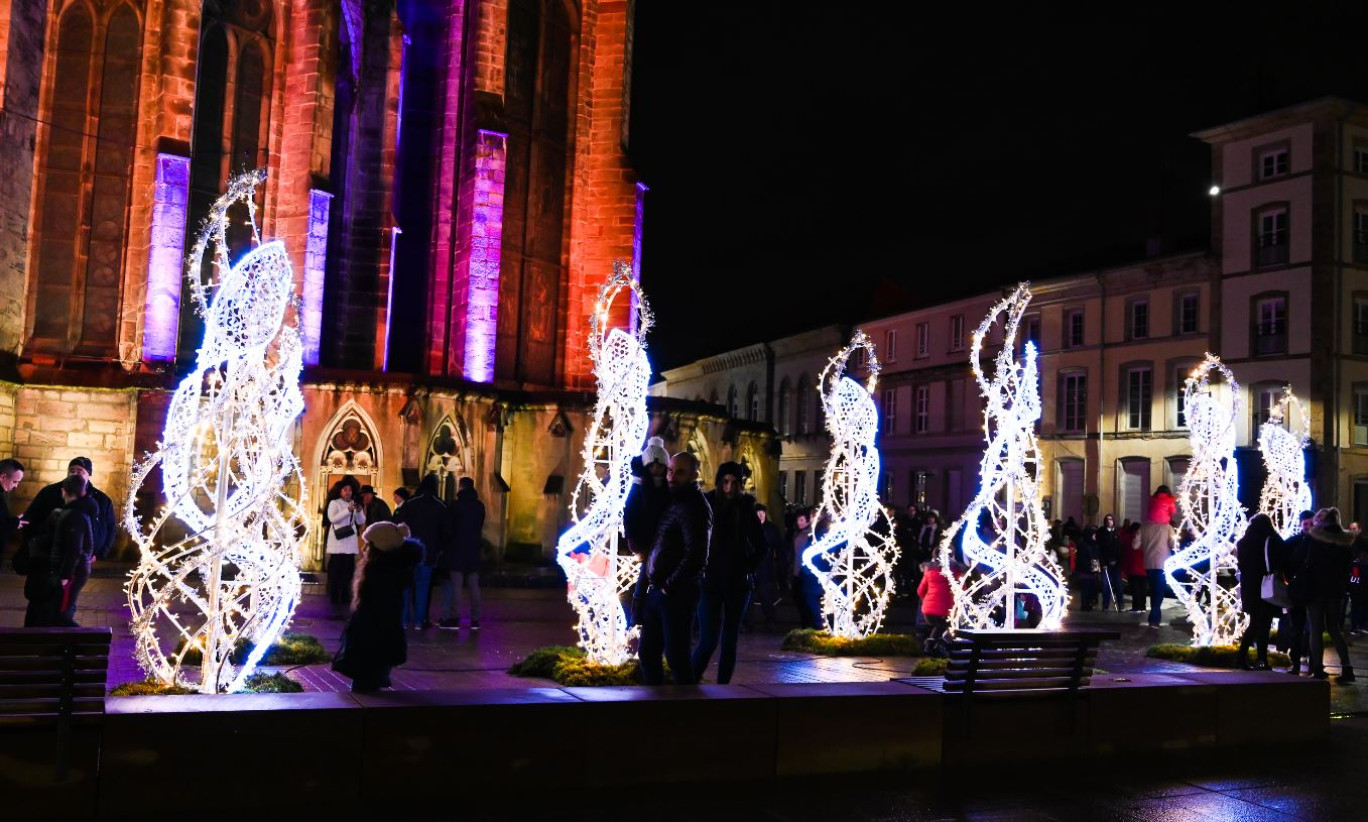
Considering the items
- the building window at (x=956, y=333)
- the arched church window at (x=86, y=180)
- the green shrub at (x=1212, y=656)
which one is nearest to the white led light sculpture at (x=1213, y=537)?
the green shrub at (x=1212, y=656)

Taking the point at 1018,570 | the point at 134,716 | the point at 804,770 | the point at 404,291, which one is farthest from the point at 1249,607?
the point at 404,291

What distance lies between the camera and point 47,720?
5.57m

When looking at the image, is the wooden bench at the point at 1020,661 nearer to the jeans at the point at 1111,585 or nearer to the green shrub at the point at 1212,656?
the green shrub at the point at 1212,656

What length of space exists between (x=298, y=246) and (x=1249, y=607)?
18.4m

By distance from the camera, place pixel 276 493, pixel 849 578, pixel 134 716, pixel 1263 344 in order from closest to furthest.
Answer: pixel 134 716
pixel 276 493
pixel 849 578
pixel 1263 344

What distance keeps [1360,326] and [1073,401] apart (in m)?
10.8

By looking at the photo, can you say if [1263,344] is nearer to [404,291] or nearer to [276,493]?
[404,291]

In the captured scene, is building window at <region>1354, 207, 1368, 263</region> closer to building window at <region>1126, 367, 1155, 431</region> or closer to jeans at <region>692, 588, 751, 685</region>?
building window at <region>1126, 367, 1155, 431</region>

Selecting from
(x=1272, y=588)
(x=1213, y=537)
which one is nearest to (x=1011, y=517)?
(x=1272, y=588)

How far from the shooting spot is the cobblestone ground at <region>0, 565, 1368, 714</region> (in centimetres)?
1000

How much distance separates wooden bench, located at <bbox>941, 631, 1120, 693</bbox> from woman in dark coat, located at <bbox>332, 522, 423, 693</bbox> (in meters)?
3.36

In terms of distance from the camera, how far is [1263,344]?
4053cm

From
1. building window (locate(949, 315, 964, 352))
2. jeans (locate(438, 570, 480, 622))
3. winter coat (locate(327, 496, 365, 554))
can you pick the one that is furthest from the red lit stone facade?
building window (locate(949, 315, 964, 352))

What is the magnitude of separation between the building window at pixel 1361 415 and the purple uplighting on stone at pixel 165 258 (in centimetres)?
3479
